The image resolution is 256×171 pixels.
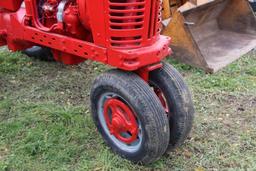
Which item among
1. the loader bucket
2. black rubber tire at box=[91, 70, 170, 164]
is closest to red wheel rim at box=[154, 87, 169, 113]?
black rubber tire at box=[91, 70, 170, 164]

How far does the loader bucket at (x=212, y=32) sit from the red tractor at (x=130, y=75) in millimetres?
1559

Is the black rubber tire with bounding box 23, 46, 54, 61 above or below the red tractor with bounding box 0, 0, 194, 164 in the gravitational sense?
below

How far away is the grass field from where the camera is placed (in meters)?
2.94

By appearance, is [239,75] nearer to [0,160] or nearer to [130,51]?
[130,51]

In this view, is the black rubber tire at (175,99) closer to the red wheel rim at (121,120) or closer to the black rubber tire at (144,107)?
the black rubber tire at (144,107)

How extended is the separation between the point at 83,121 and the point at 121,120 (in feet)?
2.27

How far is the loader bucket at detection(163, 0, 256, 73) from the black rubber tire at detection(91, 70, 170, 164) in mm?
1809

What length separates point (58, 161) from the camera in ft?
9.68

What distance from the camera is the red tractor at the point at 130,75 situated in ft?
8.68

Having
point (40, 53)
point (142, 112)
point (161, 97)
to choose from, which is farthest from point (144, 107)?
point (40, 53)

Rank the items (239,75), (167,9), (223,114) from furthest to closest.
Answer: (167,9) < (239,75) < (223,114)

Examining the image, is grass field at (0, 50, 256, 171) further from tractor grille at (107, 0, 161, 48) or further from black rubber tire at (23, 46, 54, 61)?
tractor grille at (107, 0, 161, 48)

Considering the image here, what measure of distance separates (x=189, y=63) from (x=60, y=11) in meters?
1.87

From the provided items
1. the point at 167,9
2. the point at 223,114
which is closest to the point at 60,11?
the point at 223,114
